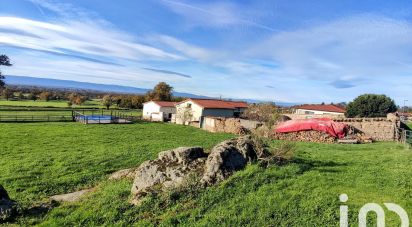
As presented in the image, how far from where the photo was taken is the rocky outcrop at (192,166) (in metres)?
10.4

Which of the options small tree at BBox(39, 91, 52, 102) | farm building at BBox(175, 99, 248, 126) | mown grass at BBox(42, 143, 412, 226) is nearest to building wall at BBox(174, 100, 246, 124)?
farm building at BBox(175, 99, 248, 126)

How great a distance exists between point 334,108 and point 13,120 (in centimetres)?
6063

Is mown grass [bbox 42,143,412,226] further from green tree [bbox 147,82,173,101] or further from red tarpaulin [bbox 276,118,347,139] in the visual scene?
green tree [bbox 147,82,173,101]

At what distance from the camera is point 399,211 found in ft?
28.2

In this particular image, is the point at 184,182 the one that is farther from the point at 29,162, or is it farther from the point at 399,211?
the point at 29,162

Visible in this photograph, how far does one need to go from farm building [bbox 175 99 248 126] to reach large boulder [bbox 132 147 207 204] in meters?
40.2

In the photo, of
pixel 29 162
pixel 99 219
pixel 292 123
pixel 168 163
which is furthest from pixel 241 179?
pixel 292 123

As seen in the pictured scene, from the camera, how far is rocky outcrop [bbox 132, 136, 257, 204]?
1042cm

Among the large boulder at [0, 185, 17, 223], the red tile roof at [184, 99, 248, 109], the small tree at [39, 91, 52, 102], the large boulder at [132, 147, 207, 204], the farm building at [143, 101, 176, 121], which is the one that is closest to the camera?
the large boulder at [0, 185, 17, 223]

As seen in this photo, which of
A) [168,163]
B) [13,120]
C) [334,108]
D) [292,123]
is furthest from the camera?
[334,108]

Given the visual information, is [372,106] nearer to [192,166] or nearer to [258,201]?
[192,166]

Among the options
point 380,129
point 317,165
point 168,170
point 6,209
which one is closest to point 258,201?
point 168,170

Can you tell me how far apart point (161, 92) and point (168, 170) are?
242 feet

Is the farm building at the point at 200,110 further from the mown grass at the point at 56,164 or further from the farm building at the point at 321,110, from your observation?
the mown grass at the point at 56,164
